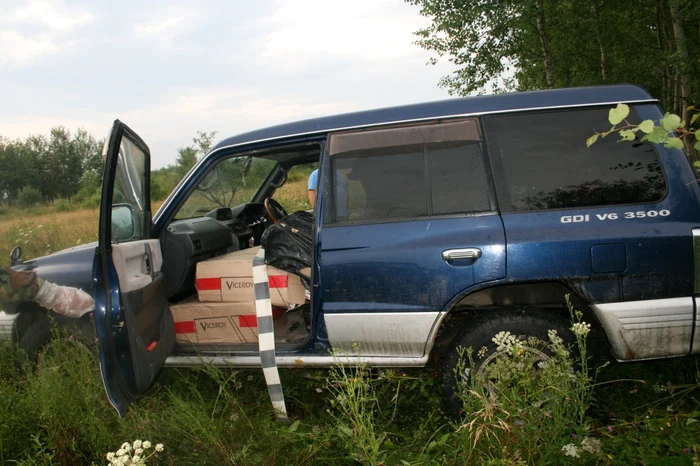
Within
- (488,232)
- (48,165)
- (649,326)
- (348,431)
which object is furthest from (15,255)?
(48,165)

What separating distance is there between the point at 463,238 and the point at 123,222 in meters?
2.14

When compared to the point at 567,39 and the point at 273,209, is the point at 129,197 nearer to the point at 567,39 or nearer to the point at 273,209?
the point at 273,209

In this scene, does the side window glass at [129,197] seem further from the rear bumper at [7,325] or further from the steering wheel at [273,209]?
the steering wheel at [273,209]

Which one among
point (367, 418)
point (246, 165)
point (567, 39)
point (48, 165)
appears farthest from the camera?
point (48, 165)

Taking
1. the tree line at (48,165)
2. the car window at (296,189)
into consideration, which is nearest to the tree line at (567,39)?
the car window at (296,189)

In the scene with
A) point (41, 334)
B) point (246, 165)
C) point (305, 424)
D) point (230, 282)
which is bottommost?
point (305, 424)

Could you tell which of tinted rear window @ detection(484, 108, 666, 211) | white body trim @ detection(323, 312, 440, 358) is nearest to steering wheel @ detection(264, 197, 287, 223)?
white body trim @ detection(323, 312, 440, 358)

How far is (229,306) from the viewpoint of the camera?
11.7 feet

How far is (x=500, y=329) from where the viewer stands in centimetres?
288

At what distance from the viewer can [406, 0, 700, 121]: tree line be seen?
1720 cm

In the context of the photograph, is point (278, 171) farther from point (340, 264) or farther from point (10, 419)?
point (10, 419)

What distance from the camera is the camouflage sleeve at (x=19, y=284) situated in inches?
135

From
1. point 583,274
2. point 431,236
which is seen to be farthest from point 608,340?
point 431,236

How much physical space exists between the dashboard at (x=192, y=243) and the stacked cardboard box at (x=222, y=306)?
164 mm
